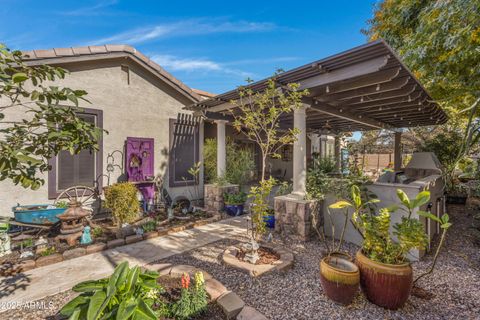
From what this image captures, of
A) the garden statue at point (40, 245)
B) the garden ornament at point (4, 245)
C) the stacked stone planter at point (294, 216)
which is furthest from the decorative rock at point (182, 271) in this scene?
the garden ornament at point (4, 245)

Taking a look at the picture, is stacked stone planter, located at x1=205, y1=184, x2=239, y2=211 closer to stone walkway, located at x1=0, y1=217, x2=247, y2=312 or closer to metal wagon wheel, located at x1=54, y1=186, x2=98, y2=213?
stone walkway, located at x1=0, y1=217, x2=247, y2=312

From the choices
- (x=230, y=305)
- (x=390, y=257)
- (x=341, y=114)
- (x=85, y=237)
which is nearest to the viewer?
(x=230, y=305)

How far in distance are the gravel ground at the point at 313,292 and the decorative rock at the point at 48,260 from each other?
1.14m

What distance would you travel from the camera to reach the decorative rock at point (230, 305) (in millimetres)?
2361

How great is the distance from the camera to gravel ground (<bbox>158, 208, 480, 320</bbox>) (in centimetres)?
264

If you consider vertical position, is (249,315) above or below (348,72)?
below

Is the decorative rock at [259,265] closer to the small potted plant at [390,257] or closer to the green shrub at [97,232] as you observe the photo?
the small potted plant at [390,257]

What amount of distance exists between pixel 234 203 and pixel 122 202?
2.92 meters

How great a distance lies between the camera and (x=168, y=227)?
5516 mm

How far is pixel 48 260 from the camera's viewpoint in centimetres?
375

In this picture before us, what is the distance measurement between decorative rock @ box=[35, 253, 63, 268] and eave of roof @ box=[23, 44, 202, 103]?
3571 millimetres

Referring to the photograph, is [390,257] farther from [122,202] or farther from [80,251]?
[122,202]

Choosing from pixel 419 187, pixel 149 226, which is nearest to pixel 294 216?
pixel 419 187

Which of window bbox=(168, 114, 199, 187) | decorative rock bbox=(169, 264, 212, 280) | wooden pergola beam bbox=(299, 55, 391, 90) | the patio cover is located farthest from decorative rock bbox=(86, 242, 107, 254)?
wooden pergola beam bbox=(299, 55, 391, 90)
